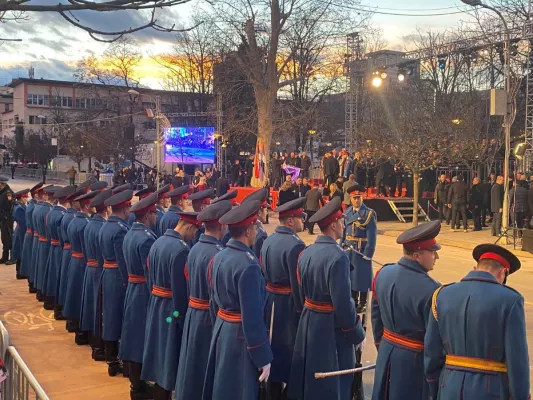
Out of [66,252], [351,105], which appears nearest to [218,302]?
[66,252]

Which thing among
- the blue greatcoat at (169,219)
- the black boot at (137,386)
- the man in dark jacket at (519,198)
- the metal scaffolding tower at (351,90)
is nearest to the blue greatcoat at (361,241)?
the blue greatcoat at (169,219)

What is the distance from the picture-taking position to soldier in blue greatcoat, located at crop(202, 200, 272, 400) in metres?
4.55

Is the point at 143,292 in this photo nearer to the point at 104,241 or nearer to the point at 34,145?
the point at 104,241

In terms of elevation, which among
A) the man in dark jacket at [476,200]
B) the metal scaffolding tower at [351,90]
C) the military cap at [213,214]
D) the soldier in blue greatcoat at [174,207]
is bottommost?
the man in dark jacket at [476,200]

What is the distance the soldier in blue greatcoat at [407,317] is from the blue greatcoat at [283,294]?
1.36 m

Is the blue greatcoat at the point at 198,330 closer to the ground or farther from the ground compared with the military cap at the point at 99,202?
closer to the ground

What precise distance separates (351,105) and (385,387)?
2875 cm

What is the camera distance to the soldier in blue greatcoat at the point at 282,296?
5.58 meters

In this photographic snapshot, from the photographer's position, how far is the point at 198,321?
17.0 feet

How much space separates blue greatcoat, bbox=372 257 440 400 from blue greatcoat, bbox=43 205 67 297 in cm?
643

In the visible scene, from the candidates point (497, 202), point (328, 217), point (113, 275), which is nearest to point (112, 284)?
point (113, 275)

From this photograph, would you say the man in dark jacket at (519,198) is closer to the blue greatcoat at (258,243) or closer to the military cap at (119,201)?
the blue greatcoat at (258,243)

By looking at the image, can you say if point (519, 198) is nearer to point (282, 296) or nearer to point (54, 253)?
point (54, 253)

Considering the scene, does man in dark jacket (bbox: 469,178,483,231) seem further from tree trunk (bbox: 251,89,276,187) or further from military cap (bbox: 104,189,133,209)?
military cap (bbox: 104,189,133,209)
